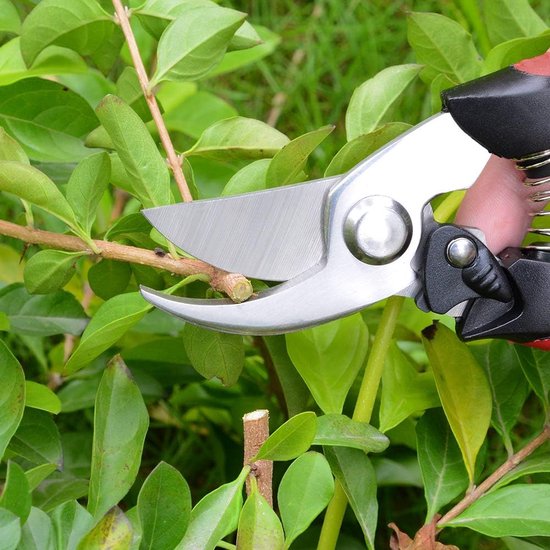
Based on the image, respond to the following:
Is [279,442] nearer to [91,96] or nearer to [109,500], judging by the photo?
[109,500]

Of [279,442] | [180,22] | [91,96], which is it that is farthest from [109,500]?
[91,96]

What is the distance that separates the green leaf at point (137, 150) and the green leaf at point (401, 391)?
0.72 feet

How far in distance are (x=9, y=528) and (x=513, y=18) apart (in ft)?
1.72

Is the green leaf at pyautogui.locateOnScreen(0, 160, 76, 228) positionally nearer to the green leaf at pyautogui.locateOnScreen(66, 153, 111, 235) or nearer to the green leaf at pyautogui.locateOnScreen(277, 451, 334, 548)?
the green leaf at pyautogui.locateOnScreen(66, 153, 111, 235)

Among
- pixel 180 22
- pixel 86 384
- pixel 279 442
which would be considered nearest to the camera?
pixel 279 442

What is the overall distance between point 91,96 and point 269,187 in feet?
1.40

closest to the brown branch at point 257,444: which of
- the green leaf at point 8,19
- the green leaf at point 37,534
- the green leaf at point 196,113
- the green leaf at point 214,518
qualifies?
the green leaf at point 214,518

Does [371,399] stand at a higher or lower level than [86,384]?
higher

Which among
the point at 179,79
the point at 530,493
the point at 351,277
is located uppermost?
the point at 179,79

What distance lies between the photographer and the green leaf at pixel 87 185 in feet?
1.96

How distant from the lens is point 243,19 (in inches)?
24.7

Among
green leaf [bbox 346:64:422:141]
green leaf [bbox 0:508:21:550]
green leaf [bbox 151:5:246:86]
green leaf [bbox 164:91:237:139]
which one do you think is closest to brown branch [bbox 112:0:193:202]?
green leaf [bbox 151:5:246:86]

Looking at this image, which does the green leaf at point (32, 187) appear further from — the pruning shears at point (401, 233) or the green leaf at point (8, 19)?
the green leaf at point (8, 19)

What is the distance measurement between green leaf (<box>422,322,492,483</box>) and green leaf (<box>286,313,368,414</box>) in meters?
0.06
